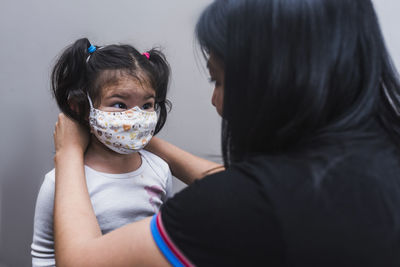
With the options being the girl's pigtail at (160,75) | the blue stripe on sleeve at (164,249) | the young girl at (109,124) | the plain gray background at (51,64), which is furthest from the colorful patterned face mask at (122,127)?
the blue stripe on sleeve at (164,249)

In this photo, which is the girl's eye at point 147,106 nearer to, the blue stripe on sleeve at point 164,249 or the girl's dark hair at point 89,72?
the girl's dark hair at point 89,72

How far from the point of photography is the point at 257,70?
500mm

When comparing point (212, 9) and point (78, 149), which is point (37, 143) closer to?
point (78, 149)

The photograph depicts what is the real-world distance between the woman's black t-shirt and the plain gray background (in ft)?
2.18

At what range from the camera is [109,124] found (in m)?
0.85

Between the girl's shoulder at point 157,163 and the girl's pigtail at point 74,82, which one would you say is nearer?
the girl's pigtail at point 74,82

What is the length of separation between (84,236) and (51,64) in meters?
0.75

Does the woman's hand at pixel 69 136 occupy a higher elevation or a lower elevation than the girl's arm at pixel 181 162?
higher

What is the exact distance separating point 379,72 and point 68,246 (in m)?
0.57

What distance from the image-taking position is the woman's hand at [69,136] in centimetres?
81

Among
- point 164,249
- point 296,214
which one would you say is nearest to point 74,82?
point 164,249

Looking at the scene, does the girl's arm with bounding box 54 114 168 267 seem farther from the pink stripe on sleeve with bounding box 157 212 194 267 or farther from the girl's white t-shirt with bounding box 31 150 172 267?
the girl's white t-shirt with bounding box 31 150 172 267

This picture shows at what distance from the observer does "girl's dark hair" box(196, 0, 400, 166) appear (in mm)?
486

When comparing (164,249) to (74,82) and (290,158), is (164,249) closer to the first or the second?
(290,158)
